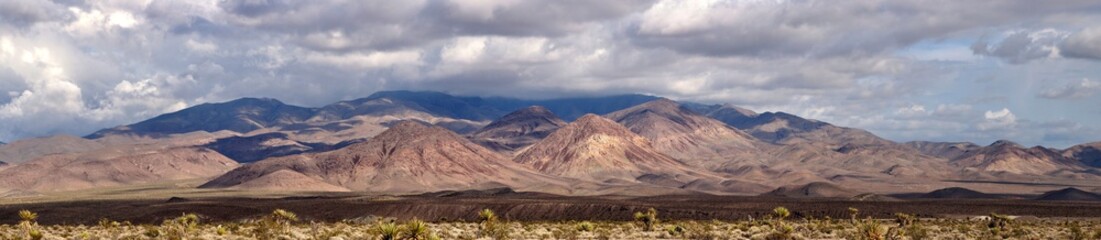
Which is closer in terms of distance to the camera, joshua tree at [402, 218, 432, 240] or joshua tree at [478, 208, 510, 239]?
joshua tree at [402, 218, 432, 240]

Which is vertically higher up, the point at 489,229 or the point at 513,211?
the point at 513,211

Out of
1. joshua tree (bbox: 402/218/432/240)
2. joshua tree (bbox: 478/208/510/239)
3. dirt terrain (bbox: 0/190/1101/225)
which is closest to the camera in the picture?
joshua tree (bbox: 402/218/432/240)

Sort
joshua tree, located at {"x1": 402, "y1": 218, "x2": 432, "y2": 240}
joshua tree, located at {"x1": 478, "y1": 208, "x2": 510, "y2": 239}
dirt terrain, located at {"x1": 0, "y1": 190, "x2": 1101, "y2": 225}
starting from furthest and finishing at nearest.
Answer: dirt terrain, located at {"x1": 0, "y1": 190, "x2": 1101, "y2": 225} → joshua tree, located at {"x1": 478, "y1": 208, "x2": 510, "y2": 239} → joshua tree, located at {"x1": 402, "y1": 218, "x2": 432, "y2": 240}

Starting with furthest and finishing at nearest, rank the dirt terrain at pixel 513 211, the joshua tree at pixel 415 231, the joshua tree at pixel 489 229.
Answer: the dirt terrain at pixel 513 211 < the joshua tree at pixel 489 229 < the joshua tree at pixel 415 231

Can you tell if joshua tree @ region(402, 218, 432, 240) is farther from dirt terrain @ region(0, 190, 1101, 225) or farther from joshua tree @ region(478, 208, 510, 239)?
dirt terrain @ region(0, 190, 1101, 225)

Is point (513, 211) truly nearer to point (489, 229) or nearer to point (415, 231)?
point (489, 229)

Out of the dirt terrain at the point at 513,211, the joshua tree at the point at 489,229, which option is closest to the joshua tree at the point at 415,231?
the joshua tree at the point at 489,229

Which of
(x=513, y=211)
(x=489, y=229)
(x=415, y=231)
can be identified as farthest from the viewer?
(x=513, y=211)

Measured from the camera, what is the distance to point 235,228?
61.4m

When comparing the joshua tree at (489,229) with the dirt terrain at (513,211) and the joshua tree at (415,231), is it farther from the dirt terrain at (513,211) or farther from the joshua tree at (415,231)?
the dirt terrain at (513,211)

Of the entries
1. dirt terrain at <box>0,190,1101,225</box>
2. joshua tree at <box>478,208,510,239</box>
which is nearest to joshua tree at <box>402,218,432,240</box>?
joshua tree at <box>478,208,510,239</box>

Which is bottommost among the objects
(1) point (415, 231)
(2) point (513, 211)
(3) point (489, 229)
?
(3) point (489, 229)

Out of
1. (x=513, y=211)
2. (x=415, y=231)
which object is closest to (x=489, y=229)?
(x=415, y=231)

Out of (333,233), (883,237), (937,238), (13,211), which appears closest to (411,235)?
(333,233)
